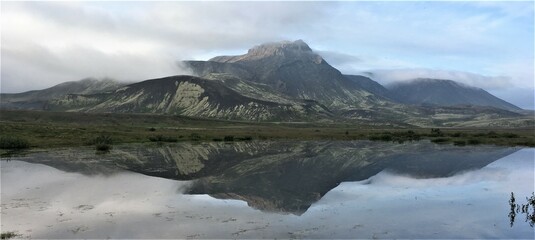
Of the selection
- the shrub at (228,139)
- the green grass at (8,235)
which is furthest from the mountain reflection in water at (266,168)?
the shrub at (228,139)

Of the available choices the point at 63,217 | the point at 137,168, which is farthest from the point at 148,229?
the point at 137,168

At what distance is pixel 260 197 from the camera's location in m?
30.8

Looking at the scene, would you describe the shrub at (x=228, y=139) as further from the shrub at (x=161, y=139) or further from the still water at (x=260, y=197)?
the still water at (x=260, y=197)

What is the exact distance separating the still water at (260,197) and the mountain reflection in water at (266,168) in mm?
130

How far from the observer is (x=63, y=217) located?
23.3m

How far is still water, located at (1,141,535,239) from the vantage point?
2102 cm

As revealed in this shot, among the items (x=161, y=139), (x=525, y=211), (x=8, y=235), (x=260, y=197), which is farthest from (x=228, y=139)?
(x=8, y=235)

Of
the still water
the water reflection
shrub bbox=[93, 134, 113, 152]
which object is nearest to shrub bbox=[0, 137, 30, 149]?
shrub bbox=[93, 134, 113, 152]

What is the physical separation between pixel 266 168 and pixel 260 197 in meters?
17.8

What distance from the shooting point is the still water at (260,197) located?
2102 cm

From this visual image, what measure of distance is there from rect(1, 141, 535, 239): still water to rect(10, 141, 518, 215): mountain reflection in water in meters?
0.13

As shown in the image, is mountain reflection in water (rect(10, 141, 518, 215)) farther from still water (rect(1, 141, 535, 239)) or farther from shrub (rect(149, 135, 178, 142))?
shrub (rect(149, 135, 178, 142))

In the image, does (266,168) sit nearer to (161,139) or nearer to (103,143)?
(103,143)

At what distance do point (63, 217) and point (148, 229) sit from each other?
571 centimetres
